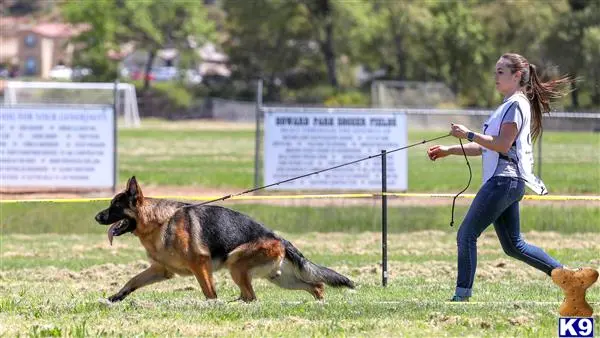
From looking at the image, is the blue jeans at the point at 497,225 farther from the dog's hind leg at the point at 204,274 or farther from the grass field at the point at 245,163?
the grass field at the point at 245,163

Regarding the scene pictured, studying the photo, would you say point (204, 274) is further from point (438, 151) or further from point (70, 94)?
point (70, 94)

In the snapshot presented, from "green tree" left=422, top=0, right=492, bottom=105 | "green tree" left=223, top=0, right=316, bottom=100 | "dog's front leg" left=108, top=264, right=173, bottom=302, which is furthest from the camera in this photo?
"green tree" left=223, top=0, right=316, bottom=100

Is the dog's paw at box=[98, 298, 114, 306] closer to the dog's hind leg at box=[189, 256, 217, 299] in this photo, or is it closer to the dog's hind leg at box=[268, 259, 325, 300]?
the dog's hind leg at box=[189, 256, 217, 299]

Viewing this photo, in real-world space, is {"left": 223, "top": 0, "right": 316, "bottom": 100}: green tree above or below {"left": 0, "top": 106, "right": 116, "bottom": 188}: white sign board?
above

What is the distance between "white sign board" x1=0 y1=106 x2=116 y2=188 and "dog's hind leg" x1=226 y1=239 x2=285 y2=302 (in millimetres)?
11331

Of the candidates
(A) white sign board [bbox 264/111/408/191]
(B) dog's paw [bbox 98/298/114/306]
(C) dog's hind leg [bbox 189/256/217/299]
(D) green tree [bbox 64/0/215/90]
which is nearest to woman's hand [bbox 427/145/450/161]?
(C) dog's hind leg [bbox 189/256/217/299]

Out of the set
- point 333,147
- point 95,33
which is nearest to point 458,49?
point 95,33

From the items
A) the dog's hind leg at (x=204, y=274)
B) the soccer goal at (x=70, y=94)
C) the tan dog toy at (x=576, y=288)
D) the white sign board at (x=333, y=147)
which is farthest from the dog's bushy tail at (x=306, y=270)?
the soccer goal at (x=70, y=94)

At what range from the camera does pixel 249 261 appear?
11.1m

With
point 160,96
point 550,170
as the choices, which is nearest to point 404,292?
point 550,170

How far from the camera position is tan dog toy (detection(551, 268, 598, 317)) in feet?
28.1

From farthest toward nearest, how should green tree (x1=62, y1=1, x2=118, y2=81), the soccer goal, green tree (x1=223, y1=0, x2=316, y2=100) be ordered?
1. green tree (x1=62, y1=1, x2=118, y2=81)
2. green tree (x1=223, y1=0, x2=316, y2=100)
3. the soccer goal

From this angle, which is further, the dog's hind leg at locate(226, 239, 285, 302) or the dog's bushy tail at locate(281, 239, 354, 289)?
the dog's bushy tail at locate(281, 239, 354, 289)

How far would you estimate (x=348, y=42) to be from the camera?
240 ft
